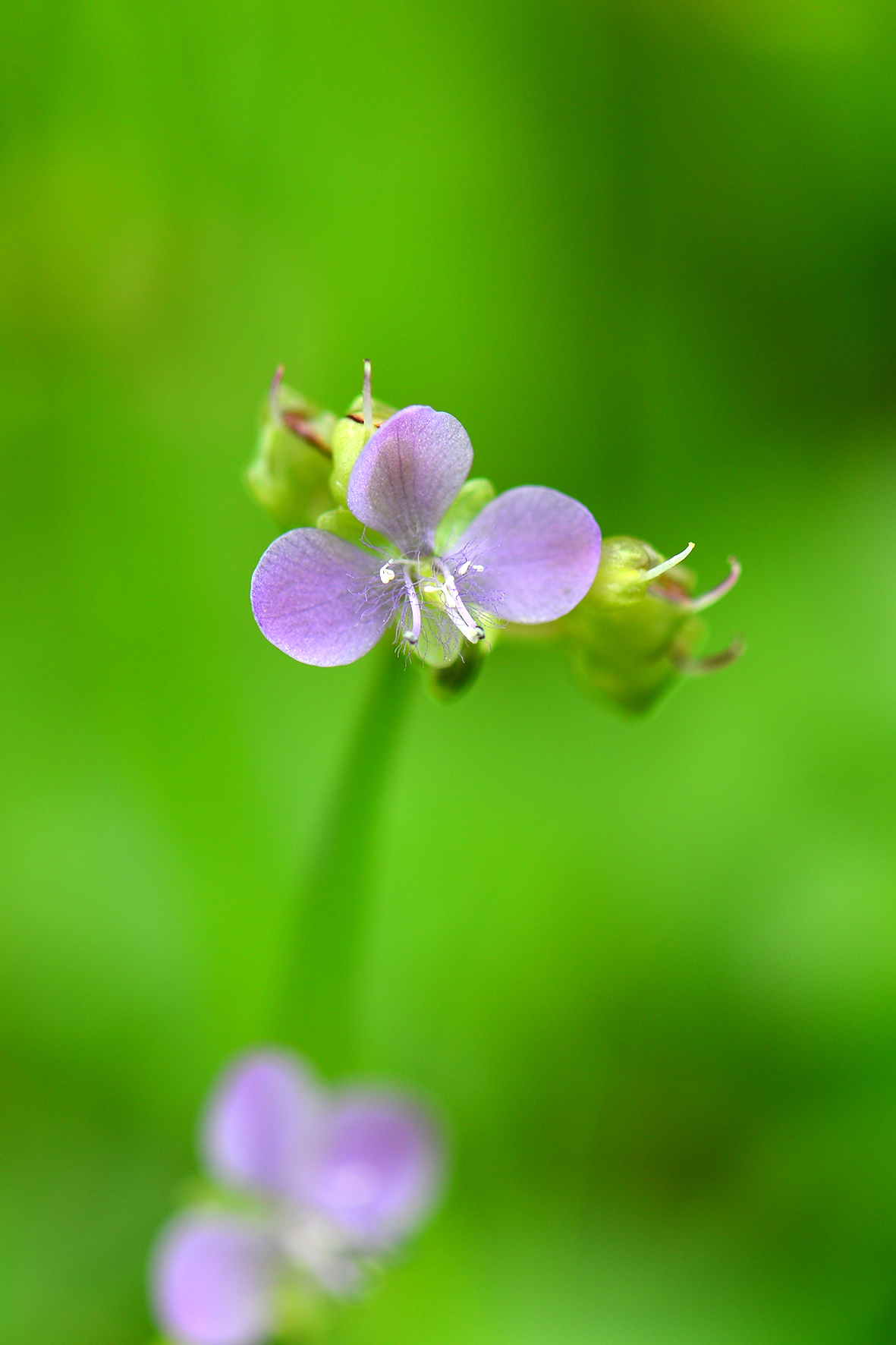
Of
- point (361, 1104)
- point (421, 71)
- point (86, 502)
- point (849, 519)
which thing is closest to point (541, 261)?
point (421, 71)

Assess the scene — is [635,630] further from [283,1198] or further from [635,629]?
[283,1198]

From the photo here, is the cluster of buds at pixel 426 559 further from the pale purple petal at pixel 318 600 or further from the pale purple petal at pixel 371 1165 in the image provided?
the pale purple petal at pixel 371 1165

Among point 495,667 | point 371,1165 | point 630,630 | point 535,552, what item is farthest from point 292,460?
point 495,667

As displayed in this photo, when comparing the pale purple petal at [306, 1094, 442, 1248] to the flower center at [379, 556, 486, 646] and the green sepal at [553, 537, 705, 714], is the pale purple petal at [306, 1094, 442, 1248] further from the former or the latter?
the flower center at [379, 556, 486, 646]

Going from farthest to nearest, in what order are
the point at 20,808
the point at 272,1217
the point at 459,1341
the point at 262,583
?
the point at 20,808, the point at 459,1341, the point at 272,1217, the point at 262,583

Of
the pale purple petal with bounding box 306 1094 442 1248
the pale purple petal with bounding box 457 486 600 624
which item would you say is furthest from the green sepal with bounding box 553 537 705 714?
the pale purple petal with bounding box 306 1094 442 1248

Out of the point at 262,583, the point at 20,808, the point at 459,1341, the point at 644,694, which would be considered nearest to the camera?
the point at 262,583

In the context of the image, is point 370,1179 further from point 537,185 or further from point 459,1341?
point 537,185
